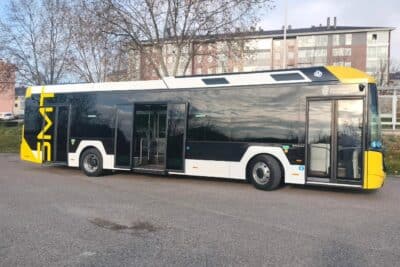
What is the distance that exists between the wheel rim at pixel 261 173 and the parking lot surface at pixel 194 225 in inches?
18.0

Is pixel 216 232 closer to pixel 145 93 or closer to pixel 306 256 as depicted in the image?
pixel 306 256

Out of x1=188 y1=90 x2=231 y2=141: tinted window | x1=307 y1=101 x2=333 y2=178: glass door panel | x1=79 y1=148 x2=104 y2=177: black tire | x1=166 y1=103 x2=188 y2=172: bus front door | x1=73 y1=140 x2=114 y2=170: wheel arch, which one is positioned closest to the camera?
x1=307 y1=101 x2=333 y2=178: glass door panel

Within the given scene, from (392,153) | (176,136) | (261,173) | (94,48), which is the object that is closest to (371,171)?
(261,173)

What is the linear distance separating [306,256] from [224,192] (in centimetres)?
532

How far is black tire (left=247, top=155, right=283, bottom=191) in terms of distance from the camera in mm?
10656

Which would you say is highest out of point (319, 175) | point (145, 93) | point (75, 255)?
point (145, 93)

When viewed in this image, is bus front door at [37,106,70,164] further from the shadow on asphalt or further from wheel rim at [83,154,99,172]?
the shadow on asphalt

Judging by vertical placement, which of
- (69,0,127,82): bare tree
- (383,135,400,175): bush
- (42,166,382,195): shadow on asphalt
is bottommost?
(42,166,382,195): shadow on asphalt

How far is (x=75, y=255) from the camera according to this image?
215 inches

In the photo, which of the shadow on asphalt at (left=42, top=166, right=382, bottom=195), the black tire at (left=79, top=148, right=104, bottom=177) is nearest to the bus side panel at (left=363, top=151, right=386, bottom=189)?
the shadow on asphalt at (left=42, top=166, right=382, bottom=195)

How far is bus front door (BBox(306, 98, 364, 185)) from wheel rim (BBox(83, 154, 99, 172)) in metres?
6.78

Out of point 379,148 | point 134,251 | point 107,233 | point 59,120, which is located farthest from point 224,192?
point 59,120

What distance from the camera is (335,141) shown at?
9.98 metres

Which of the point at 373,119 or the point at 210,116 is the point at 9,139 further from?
the point at 373,119
